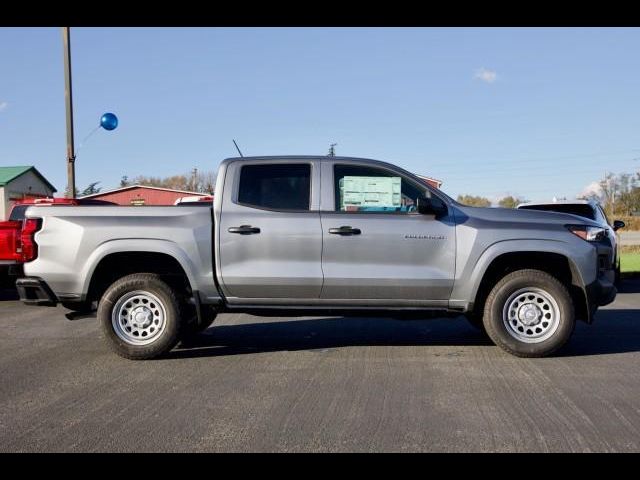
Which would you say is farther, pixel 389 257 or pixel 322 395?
pixel 389 257

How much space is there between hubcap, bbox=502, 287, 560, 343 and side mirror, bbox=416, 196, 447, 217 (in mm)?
1135

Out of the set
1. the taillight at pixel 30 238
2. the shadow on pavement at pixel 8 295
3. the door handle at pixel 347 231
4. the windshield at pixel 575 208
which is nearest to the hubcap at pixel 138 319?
the taillight at pixel 30 238

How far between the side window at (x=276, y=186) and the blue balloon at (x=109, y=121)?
10.8m

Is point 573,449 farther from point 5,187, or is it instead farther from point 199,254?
point 5,187

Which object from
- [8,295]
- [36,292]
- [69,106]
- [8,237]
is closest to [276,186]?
[36,292]

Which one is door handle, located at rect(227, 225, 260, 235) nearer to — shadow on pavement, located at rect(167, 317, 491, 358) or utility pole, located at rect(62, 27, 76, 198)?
shadow on pavement, located at rect(167, 317, 491, 358)

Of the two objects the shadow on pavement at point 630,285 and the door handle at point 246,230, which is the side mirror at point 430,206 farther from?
the shadow on pavement at point 630,285

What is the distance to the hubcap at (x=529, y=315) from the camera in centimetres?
620

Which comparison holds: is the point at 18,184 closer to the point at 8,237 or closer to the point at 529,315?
the point at 8,237

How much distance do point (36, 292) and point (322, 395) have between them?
10.8ft

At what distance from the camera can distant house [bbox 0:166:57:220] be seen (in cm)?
3784

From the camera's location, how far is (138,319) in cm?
627

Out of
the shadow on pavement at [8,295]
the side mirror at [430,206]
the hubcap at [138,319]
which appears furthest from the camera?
the shadow on pavement at [8,295]
